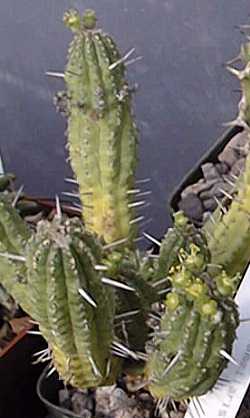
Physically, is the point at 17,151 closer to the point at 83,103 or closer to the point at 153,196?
the point at 153,196

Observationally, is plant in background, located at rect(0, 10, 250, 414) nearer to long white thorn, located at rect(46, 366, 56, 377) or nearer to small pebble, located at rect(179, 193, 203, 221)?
long white thorn, located at rect(46, 366, 56, 377)

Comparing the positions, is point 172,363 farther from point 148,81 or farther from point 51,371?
point 148,81

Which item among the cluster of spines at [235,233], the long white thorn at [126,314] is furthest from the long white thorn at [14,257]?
the cluster of spines at [235,233]

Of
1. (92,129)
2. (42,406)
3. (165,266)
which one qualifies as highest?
(92,129)

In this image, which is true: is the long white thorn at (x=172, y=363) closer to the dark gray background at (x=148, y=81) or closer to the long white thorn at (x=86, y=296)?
the long white thorn at (x=86, y=296)

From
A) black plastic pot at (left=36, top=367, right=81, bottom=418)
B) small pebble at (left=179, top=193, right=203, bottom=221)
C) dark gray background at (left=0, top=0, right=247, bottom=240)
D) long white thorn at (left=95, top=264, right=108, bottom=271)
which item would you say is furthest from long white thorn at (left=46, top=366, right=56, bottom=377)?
dark gray background at (left=0, top=0, right=247, bottom=240)

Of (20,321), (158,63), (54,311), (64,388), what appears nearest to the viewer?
(54,311)

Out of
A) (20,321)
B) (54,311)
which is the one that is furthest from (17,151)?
(54,311)
